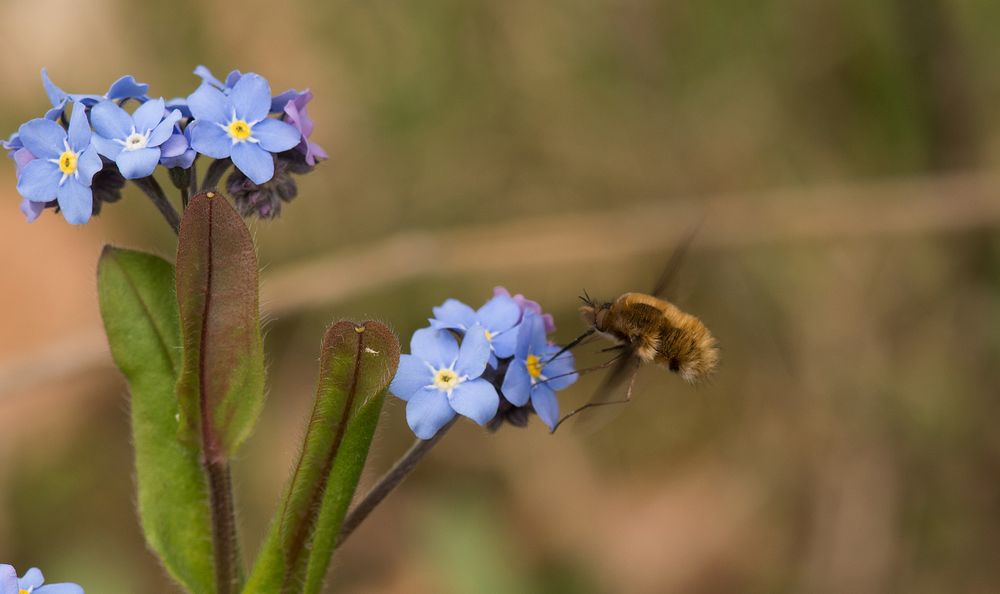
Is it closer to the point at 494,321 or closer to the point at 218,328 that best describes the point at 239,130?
the point at 218,328

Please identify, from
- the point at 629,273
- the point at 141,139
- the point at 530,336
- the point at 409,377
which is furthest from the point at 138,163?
the point at 629,273

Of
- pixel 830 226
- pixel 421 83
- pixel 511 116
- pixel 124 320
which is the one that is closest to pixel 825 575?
pixel 830 226

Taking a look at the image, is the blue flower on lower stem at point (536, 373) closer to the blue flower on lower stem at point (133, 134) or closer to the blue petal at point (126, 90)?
the blue flower on lower stem at point (133, 134)

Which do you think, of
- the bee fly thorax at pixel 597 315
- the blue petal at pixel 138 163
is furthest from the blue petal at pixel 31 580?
the bee fly thorax at pixel 597 315

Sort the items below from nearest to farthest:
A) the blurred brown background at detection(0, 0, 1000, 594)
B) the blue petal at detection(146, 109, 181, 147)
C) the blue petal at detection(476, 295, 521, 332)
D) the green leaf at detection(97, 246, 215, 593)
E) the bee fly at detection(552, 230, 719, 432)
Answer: the blue petal at detection(146, 109, 181, 147) < the blue petal at detection(476, 295, 521, 332) < the green leaf at detection(97, 246, 215, 593) < the bee fly at detection(552, 230, 719, 432) < the blurred brown background at detection(0, 0, 1000, 594)

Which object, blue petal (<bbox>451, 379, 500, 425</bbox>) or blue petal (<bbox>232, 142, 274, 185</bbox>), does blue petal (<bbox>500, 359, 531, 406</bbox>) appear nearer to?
blue petal (<bbox>451, 379, 500, 425</bbox>)

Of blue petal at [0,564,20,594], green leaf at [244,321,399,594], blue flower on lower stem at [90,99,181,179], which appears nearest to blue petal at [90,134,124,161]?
blue flower on lower stem at [90,99,181,179]
